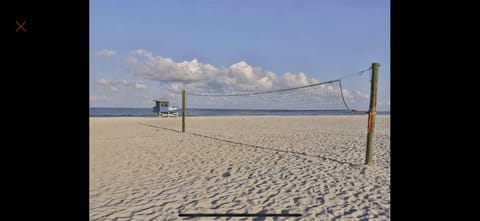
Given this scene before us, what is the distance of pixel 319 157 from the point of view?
610cm

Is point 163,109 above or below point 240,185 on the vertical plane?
above

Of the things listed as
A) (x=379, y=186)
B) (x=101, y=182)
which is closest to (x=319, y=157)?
(x=379, y=186)

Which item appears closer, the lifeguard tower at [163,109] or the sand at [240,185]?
the sand at [240,185]

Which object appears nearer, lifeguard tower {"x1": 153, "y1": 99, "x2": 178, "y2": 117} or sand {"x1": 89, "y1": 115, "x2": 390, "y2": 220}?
sand {"x1": 89, "y1": 115, "x2": 390, "y2": 220}

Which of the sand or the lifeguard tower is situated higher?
the lifeguard tower

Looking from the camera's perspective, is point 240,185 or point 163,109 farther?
point 163,109

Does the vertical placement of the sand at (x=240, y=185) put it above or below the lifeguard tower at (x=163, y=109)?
below
